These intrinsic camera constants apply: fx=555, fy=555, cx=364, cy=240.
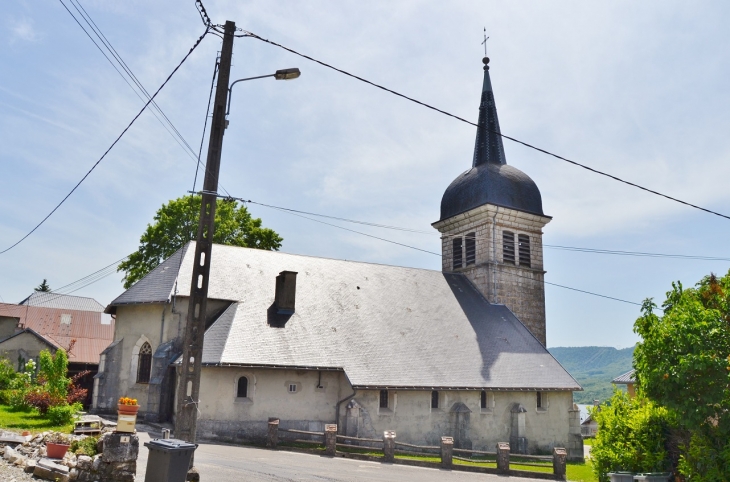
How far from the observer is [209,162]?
35.2 feet

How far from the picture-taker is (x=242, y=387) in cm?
1950

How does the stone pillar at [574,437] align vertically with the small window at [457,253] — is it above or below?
below

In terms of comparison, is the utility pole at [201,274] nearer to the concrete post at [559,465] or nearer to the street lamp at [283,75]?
the street lamp at [283,75]

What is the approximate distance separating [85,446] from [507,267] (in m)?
23.4

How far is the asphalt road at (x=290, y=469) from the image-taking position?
482 inches

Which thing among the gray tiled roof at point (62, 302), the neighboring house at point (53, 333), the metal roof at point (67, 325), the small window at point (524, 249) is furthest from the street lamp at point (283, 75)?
the gray tiled roof at point (62, 302)

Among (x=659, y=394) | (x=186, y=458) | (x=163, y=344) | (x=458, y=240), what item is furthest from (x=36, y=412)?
(x=458, y=240)

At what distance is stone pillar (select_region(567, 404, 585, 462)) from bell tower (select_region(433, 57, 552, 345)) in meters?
6.01

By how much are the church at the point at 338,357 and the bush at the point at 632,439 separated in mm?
8983

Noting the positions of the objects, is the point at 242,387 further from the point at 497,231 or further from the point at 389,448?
the point at 497,231

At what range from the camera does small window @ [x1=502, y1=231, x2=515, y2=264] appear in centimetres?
2983

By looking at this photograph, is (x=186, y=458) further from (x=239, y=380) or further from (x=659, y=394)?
(x=239, y=380)

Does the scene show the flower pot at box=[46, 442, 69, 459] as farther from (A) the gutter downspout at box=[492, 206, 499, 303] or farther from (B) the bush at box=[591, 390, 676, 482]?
(A) the gutter downspout at box=[492, 206, 499, 303]

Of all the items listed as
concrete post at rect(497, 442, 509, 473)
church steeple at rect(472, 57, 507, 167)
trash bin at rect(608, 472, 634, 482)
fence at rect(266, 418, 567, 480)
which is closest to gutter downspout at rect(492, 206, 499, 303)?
church steeple at rect(472, 57, 507, 167)
